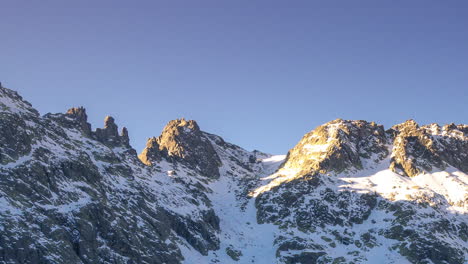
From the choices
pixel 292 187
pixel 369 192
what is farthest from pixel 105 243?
pixel 369 192

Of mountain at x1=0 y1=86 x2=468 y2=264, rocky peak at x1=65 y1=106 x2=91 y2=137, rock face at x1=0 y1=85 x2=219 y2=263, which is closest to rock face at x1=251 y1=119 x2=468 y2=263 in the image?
mountain at x1=0 y1=86 x2=468 y2=264

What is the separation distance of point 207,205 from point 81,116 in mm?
55778

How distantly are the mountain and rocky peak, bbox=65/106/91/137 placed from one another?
64 centimetres

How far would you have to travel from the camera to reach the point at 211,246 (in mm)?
150750

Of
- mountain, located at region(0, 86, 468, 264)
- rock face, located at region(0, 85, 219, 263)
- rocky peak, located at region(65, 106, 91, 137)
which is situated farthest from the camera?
rocky peak, located at region(65, 106, 91, 137)

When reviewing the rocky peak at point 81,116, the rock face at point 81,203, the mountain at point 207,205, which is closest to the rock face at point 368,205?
the mountain at point 207,205

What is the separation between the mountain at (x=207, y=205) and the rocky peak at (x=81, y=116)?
0.64 meters

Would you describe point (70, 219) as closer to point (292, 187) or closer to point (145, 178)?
point (145, 178)

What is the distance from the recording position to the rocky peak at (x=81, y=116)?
188625 millimetres

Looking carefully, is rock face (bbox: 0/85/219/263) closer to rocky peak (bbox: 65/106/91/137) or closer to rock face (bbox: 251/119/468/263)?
rocky peak (bbox: 65/106/91/137)

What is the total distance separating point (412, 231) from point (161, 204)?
69.3 metres

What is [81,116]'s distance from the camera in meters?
192

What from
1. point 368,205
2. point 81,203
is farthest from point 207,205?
point 81,203

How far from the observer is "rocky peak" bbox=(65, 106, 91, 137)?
619 feet
